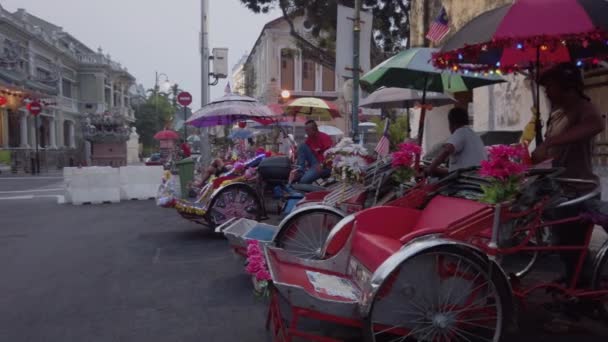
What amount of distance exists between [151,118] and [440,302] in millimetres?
69069

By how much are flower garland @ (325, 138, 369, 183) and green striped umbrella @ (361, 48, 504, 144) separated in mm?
1331

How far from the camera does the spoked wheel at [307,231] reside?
5.02 m

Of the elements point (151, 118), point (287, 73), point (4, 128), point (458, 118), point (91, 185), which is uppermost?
point (287, 73)

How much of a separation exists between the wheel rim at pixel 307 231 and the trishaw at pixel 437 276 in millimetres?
1044

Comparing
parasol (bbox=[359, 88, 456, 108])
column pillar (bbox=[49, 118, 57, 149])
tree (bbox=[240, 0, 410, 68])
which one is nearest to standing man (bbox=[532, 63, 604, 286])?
parasol (bbox=[359, 88, 456, 108])

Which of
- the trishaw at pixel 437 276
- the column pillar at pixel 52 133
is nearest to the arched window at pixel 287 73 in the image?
the column pillar at pixel 52 133

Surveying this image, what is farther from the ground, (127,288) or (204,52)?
(204,52)

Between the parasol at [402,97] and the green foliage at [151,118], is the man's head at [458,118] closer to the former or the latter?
the parasol at [402,97]

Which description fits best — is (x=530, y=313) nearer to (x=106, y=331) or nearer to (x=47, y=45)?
(x=106, y=331)

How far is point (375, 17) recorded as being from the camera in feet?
58.1

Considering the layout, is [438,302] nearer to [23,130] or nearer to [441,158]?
[441,158]

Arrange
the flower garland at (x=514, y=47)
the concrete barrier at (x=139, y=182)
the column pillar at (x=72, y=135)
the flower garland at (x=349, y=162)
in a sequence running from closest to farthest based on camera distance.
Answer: the flower garland at (x=514, y=47)
the flower garland at (x=349, y=162)
the concrete barrier at (x=139, y=182)
the column pillar at (x=72, y=135)

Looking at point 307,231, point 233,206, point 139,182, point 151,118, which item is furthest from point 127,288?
point 151,118

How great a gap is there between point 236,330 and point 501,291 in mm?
2018
